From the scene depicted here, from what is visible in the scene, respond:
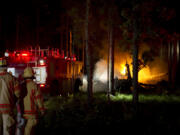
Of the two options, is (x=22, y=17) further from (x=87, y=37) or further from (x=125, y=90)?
(x=87, y=37)

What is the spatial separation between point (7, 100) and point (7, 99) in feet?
0.07

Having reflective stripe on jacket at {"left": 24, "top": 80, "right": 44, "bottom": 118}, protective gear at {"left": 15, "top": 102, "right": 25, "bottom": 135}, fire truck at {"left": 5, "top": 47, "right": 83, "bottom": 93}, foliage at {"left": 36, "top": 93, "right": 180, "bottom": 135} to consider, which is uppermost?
fire truck at {"left": 5, "top": 47, "right": 83, "bottom": 93}

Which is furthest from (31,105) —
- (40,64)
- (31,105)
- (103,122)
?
(40,64)

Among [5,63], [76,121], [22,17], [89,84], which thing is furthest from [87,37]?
[22,17]

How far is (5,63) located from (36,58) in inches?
244

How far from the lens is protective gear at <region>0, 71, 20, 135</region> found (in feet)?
17.5

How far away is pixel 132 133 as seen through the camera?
6.57 m

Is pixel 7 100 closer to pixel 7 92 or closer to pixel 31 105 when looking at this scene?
pixel 7 92

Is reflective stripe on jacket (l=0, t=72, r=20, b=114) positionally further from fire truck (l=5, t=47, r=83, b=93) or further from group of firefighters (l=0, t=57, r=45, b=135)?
fire truck (l=5, t=47, r=83, b=93)

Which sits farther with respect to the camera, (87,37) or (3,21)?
(3,21)

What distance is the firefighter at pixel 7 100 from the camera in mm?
5320

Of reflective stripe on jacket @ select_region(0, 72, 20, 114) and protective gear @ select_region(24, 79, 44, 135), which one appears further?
reflective stripe on jacket @ select_region(0, 72, 20, 114)

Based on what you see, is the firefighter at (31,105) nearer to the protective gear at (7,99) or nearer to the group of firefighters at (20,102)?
the group of firefighters at (20,102)

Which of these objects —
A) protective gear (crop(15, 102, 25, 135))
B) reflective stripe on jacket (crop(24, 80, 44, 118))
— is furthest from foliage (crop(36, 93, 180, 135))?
reflective stripe on jacket (crop(24, 80, 44, 118))
